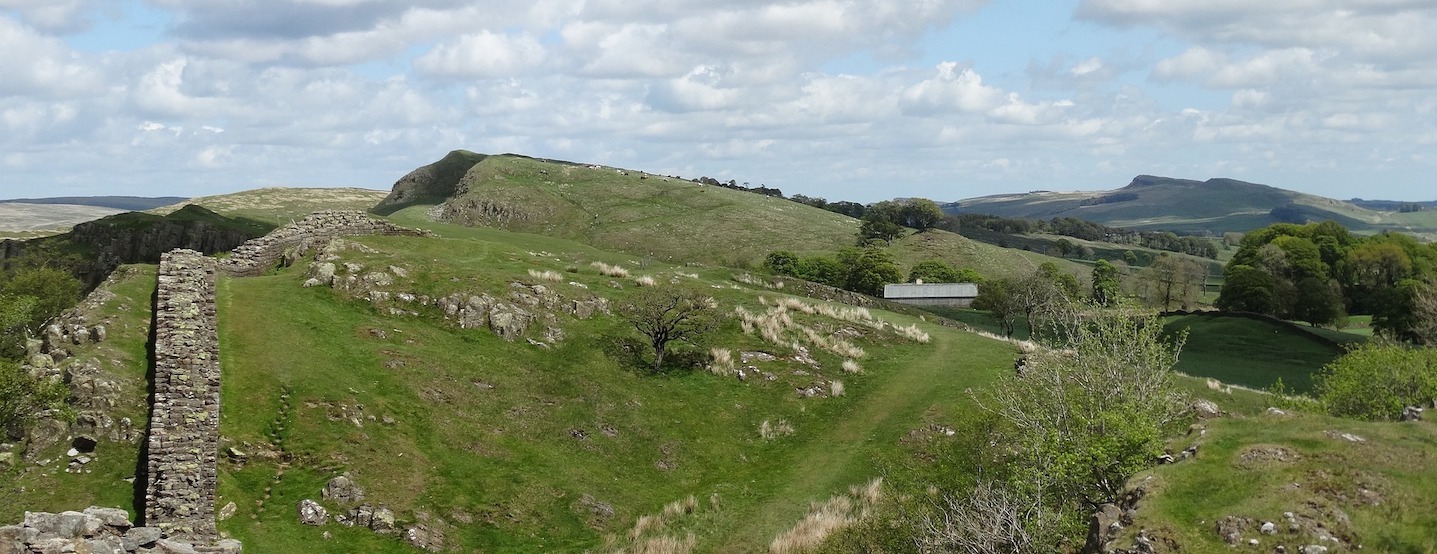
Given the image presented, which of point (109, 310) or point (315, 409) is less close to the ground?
point (109, 310)

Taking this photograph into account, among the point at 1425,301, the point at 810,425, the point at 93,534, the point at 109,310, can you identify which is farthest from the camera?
the point at 1425,301

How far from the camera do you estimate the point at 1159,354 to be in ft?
109

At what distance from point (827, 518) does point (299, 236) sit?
39574mm

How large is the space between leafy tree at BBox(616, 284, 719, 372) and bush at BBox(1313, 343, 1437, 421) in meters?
30.2

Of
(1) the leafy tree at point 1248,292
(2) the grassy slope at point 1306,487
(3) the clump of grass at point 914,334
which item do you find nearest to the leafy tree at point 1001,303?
(3) the clump of grass at point 914,334

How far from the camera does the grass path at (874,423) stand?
3615 cm

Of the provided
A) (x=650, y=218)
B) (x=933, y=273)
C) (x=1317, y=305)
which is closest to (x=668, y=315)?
(x=1317, y=305)

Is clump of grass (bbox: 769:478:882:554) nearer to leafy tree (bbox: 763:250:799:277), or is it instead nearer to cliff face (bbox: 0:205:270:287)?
cliff face (bbox: 0:205:270:287)

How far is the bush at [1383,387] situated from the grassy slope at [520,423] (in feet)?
54.8

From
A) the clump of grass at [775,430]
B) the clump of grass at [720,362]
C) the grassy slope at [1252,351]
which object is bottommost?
the grassy slope at [1252,351]

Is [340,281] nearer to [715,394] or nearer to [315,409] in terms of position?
[315,409]

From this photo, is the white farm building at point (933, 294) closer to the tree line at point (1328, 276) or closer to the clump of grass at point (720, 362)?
the tree line at point (1328, 276)

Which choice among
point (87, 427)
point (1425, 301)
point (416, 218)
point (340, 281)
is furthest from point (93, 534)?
point (416, 218)

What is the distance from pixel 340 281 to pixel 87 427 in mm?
17615
